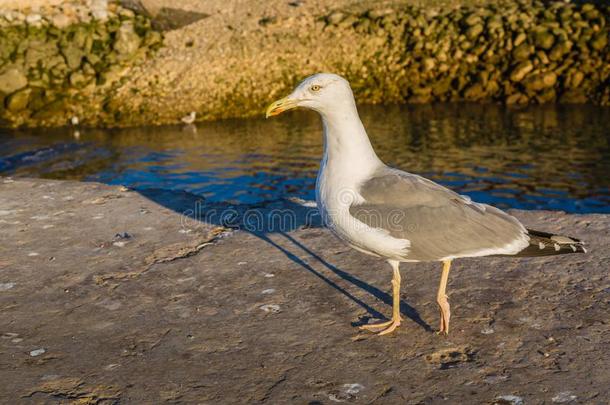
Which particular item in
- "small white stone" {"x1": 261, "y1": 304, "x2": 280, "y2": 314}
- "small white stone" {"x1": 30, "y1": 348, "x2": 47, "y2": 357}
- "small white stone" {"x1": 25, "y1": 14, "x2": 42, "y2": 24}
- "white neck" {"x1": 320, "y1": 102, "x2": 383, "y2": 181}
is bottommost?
"small white stone" {"x1": 30, "y1": 348, "x2": 47, "y2": 357}

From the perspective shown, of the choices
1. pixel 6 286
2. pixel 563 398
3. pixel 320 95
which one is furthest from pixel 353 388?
pixel 6 286

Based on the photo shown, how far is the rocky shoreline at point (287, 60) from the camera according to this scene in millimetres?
18469

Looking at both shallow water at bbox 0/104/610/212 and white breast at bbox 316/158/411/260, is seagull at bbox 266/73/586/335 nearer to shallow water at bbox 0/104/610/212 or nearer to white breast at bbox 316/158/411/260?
white breast at bbox 316/158/411/260

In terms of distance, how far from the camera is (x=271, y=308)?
4.97 metres

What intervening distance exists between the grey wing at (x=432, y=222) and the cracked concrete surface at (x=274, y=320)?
57 cm

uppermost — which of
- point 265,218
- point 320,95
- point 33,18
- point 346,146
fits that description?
point 33,18

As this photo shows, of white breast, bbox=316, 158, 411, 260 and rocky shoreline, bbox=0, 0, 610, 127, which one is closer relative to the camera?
white breast, bbox=316, 158, 411, 260

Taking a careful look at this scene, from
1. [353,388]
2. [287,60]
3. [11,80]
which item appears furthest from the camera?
[287,60]

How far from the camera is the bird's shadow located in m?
5.66

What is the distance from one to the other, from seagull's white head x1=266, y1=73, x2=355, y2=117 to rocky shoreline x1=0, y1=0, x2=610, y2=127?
1388 centimetres

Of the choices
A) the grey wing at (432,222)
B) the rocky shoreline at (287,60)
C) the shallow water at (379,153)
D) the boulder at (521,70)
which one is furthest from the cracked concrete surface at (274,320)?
the boulder at (521,70)

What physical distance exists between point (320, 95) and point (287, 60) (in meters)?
15.1

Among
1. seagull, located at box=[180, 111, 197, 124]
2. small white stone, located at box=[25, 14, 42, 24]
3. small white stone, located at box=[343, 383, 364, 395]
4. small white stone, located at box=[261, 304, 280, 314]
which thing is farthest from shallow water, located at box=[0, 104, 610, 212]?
small white stone, located at box=[343, 383, 364, 395]

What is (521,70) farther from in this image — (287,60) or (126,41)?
(126,41)
